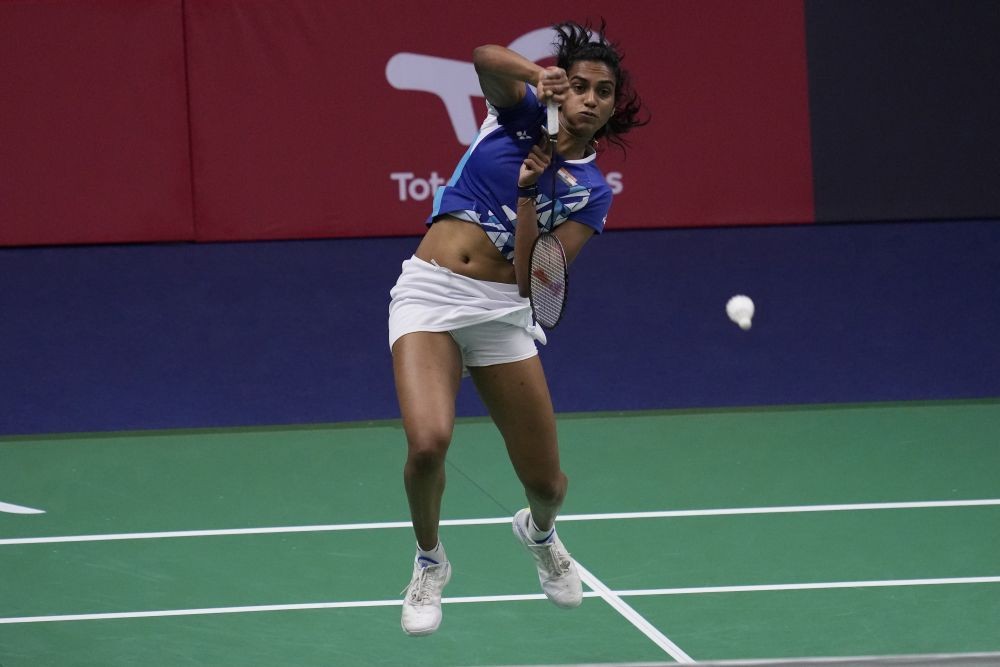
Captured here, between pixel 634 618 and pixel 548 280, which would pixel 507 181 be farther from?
pixel 634 618

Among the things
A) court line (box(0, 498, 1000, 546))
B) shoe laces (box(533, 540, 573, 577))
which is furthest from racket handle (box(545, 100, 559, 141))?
court line (box(0, 498, 1000, 546))

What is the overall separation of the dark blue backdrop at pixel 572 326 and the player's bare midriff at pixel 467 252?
4.16 metres

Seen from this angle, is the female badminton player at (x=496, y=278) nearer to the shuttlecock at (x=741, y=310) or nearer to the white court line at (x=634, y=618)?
the shuttlecock at (x=741, y=310)

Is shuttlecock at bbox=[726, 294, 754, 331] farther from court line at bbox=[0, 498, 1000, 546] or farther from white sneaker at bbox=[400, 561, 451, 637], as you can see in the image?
court line at bbox=[0, 498, 1000, 546]

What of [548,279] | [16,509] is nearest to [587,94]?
[548,279]

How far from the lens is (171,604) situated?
5.64m

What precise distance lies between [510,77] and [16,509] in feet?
13.6

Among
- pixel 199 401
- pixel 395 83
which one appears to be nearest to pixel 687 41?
pixel 395 83

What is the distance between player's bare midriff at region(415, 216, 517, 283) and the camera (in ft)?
14.9

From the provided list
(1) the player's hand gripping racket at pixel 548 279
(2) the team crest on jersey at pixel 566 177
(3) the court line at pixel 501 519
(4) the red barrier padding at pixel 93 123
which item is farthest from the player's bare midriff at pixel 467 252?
(4) the red barrier padding at pixel 93 123

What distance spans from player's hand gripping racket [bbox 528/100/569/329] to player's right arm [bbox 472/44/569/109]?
17 centimetres

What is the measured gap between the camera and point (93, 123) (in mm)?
8414

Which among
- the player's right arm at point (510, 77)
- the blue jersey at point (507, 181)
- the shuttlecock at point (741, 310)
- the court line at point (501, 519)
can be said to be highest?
the player's right arm at point (510, 77)

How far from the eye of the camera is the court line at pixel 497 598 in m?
5.51
